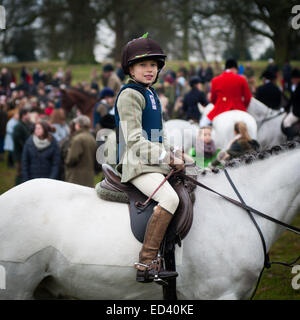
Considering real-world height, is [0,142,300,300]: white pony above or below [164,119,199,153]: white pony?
below

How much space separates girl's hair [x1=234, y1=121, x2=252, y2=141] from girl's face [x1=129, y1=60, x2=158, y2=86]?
14.8 ft

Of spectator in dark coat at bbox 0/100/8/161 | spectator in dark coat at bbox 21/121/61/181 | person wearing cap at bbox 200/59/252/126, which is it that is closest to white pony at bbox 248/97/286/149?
person wearing cap at bbox 200/59/252/126

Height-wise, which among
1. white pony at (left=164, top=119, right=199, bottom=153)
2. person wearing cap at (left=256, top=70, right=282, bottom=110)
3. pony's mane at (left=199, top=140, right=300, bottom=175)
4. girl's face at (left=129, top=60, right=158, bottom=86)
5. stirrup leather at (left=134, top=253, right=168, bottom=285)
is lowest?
stirrup leather at (left=134, top=253, right=168, bottom=285)

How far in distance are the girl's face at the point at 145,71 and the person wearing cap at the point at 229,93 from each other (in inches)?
209

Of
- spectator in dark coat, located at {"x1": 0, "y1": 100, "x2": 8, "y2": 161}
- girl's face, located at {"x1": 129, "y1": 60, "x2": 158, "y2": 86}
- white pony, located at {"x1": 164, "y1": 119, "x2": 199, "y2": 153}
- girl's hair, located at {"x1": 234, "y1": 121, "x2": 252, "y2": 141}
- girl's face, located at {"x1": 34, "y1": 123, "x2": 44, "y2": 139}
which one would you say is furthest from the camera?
spectator in dark coat, located at {"x1": 0, "y1": 100, "x2": 8, "y2": 161}

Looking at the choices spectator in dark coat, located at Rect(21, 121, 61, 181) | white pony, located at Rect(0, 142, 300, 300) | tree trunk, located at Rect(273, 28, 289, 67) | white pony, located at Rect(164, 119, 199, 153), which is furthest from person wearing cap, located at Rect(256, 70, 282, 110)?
white pony, located at Rect(0, 142, 300, 300)

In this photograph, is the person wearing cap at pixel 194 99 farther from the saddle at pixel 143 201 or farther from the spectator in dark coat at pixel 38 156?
the saddle at pixel 143 201

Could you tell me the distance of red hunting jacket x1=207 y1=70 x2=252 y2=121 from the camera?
902 cm

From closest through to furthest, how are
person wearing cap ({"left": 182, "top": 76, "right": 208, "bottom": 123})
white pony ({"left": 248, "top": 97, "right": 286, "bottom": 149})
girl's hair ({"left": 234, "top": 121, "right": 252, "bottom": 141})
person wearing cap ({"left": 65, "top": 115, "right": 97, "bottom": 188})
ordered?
girl's hair ({"left": 234, "top": 121, "right": 252, "bottom": 141})
person wearing cap ({"left": 65, "top": 115, "right": 97, "bottom": 188})
white pony ({"left": 248, "top": 97, "right": 286, "bottom": 149})
person wearing cap ({"left": 182, "top": 76, "right": 208, "bottom": 123})

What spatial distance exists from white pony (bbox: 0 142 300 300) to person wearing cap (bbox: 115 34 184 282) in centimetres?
18

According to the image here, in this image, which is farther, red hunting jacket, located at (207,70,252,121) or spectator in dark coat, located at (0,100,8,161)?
spectator in dark coat, located at (0,100,8,161)

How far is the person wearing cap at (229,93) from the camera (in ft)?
29.6

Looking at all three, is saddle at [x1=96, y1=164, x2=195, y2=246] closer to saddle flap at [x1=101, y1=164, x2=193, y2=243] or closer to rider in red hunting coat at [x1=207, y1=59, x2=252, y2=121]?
saddle flap at [x1=101, y1=164, x2=193, y2=243]

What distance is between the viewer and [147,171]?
3799 mm
